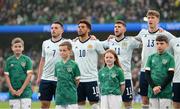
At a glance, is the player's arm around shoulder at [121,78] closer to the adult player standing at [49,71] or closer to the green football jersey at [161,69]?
the green football jersey at [161,69]

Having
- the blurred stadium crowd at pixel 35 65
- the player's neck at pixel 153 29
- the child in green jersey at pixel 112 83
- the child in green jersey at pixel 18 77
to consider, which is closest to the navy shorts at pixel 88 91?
the child in green jersey at pixel 112 83

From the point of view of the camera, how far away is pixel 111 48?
14758mm

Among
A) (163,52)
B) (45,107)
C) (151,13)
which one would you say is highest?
(151,13)

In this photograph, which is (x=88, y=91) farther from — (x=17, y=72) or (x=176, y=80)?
(x=176, y=80)

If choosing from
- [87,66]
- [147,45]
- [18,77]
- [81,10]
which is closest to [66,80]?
[18,77]

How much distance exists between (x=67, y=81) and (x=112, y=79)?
111cm

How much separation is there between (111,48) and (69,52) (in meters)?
1.98

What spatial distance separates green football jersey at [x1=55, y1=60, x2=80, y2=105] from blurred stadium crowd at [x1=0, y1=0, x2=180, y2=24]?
20.9 meters

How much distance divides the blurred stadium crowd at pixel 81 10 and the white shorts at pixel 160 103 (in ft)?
68.2

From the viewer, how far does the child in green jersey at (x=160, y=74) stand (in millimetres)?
12875

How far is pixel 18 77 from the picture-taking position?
46.0ft

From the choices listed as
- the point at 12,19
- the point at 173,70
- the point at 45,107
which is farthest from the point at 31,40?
the point at 173,70

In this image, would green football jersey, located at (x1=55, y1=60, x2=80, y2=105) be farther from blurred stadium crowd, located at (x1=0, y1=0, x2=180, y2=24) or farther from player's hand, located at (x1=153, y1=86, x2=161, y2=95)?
blurred stadium crowd, located at (x1=0, y1=0, x2=180, y2=24)

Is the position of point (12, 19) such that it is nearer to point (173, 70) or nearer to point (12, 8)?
point (12, 8)
